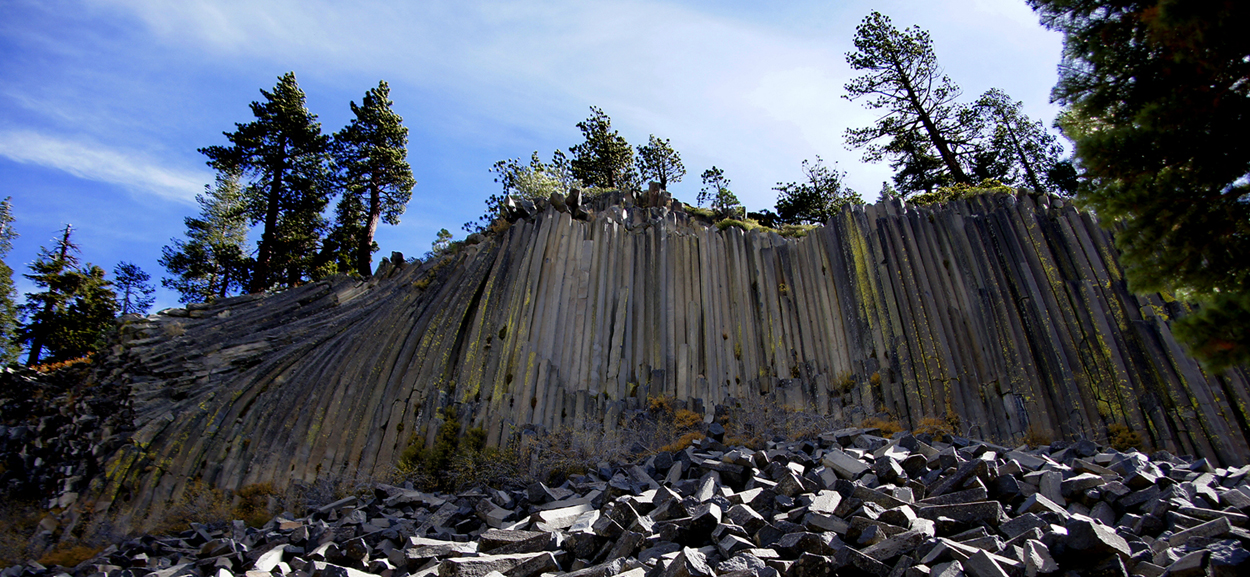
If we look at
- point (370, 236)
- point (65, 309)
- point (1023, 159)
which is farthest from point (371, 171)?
point (1023, 159)

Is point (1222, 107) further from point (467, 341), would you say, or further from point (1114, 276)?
point (467, 341)

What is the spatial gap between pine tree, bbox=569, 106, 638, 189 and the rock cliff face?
40.0ft

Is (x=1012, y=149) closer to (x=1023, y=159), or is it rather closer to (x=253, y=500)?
(x=1023, y=159)

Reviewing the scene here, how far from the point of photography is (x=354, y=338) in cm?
1476

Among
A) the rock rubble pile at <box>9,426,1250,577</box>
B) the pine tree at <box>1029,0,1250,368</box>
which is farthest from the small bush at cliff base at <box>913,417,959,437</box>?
the pine tree at <box>1029,0,1250,368</box>

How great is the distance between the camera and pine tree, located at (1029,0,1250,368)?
305 centimetres

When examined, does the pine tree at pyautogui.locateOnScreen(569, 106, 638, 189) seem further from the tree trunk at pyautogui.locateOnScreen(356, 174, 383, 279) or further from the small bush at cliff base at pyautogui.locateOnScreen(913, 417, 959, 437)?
the small bush at cliff base at pyautogui.locateOnScreen(913, 417, 959, 437)

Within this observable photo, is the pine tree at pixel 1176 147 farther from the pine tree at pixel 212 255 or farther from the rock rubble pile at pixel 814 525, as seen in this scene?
the pine tree at pixel 212 255

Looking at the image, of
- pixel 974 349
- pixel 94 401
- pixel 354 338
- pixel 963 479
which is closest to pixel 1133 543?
pixel 963 479

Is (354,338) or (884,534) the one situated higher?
(354,338)

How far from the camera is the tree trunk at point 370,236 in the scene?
24.4m

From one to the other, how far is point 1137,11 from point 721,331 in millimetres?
10092

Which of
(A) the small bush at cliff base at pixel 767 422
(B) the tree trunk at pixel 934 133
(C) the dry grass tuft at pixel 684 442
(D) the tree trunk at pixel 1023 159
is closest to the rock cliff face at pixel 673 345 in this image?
(A) the small bush at cliff base at pixel 767 422

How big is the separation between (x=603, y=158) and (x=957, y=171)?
47.4ft
